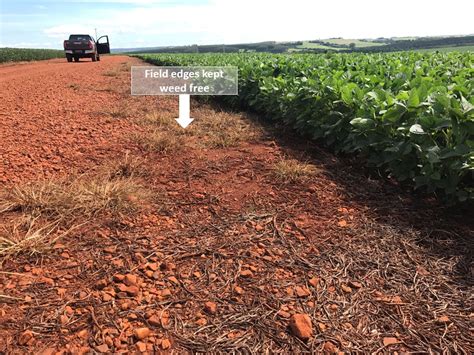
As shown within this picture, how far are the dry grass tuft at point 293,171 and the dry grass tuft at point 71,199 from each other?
1380 mm

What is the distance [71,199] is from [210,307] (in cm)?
169

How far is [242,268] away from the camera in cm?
241

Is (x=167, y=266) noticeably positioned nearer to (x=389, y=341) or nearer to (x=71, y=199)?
(x=71, y=199)

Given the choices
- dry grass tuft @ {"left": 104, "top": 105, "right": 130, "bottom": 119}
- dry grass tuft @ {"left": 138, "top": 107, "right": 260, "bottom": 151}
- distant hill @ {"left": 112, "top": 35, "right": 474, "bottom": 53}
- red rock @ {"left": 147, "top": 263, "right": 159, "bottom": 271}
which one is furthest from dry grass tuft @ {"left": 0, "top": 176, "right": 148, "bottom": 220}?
distant hill @ {"left": 112, "top": 35, "right": 474, "bottom": 53}

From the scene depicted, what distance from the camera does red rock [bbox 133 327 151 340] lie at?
6.05 ft

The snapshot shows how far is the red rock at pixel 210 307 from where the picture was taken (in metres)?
2.04

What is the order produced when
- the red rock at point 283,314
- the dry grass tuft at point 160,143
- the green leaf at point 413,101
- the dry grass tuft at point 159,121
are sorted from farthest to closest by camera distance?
the dry grass tuft at point 159,121
the dry grass tuft at point 160,143
the green leaf at point 413,101
the red rock at point 283,314

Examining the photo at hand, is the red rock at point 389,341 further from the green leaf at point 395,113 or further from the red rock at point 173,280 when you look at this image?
the green leaf at point 395,113

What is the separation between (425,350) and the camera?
5.90 feet

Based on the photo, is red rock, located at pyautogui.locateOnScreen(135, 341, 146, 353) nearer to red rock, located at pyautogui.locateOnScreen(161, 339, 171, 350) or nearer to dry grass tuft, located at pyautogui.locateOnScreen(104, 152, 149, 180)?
red rock, located at pyautogui.locateOnScreen(161, 339, 171, 350)

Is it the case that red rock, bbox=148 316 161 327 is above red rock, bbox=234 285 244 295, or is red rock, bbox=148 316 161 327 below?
below

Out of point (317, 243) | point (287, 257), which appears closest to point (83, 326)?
point (287, 257)

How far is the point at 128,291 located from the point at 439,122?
105 inches

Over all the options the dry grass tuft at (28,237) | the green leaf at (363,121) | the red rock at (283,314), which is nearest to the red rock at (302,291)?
the red rock at (283,314)
